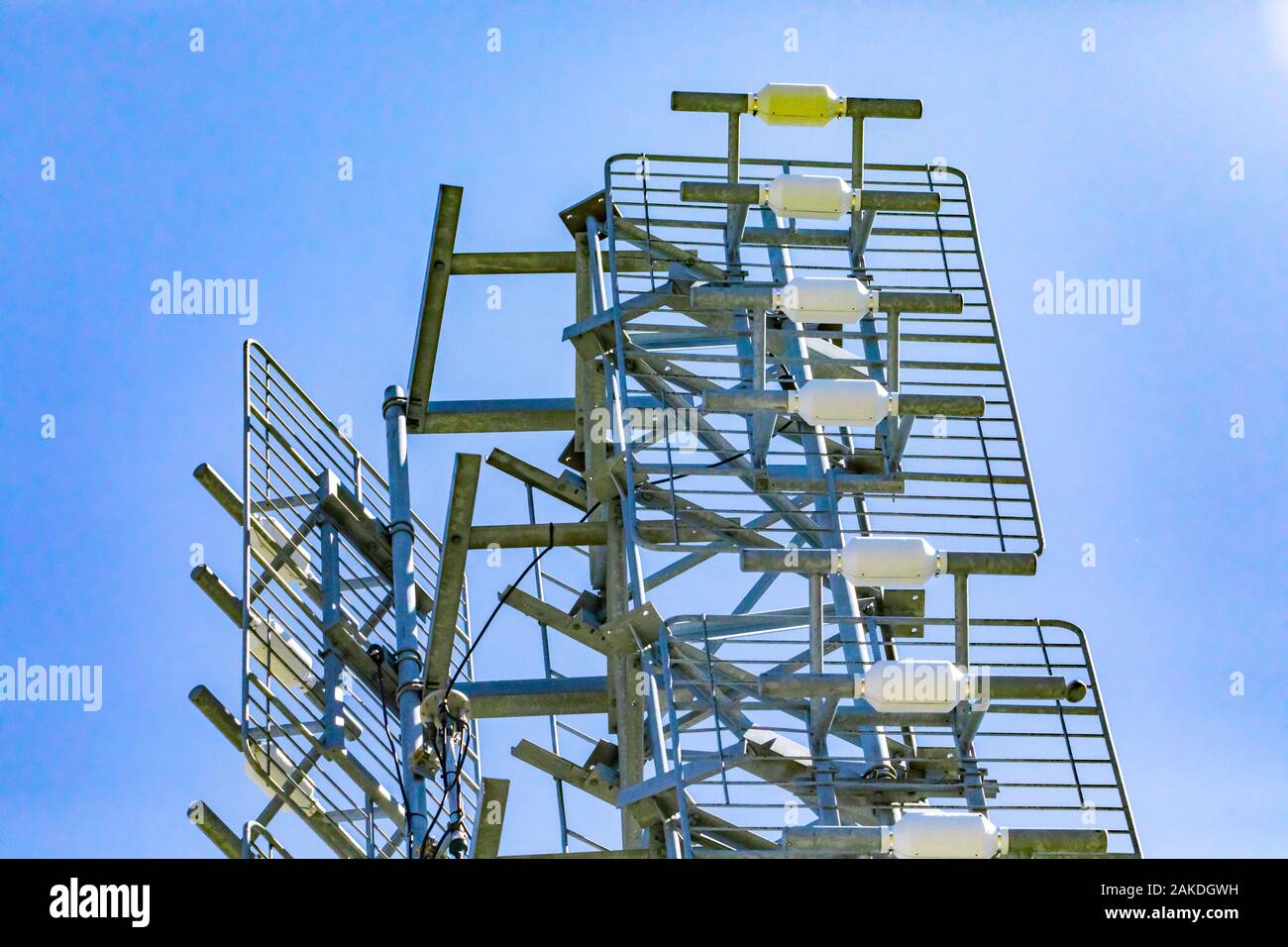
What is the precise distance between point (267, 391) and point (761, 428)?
16.6 feet

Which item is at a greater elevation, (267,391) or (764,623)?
(267,391)

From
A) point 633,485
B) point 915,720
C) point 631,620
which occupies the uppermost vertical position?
point 633,485

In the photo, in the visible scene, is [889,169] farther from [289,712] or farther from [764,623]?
[289,712]

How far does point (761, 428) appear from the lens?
14656 mm
